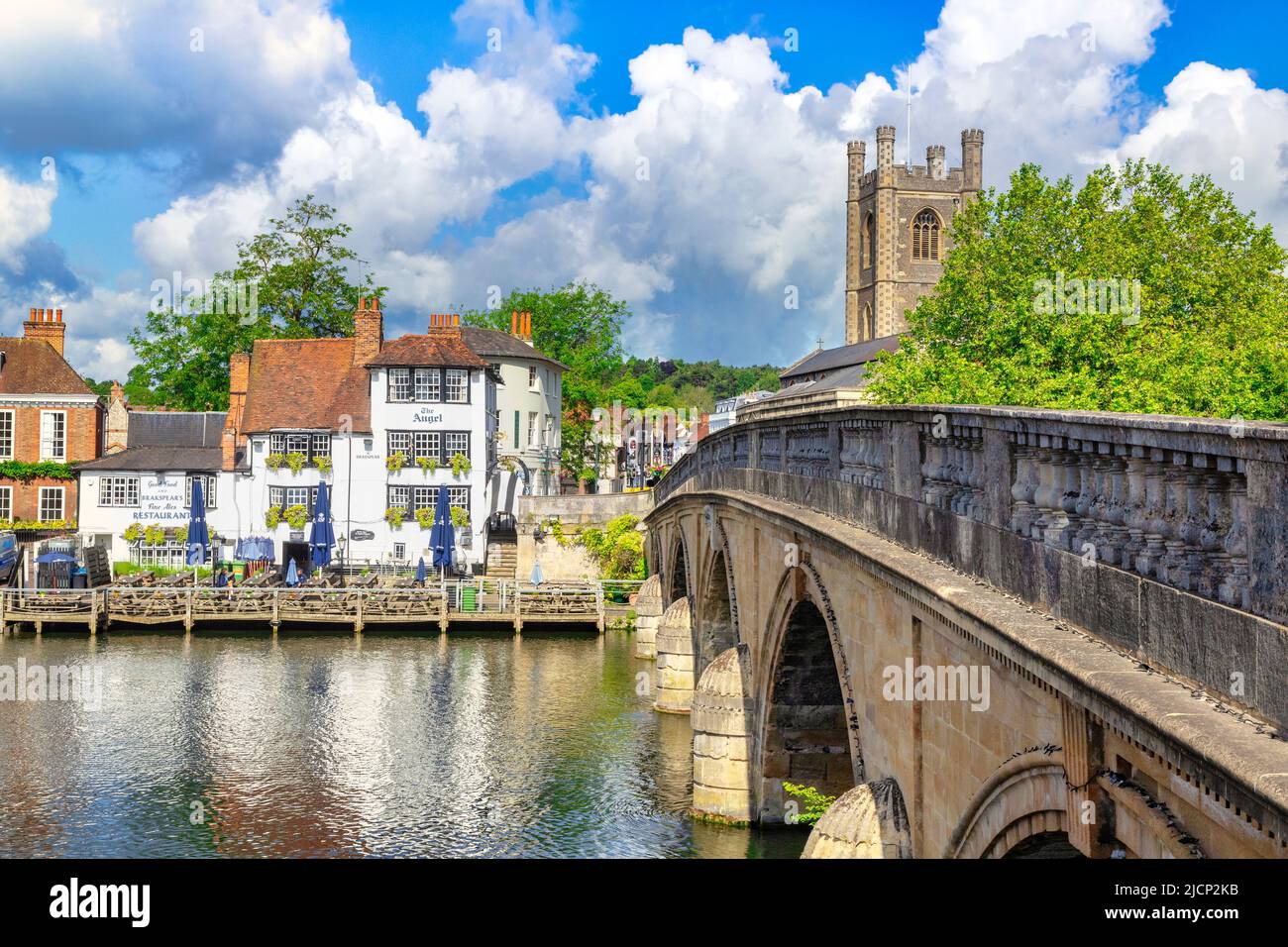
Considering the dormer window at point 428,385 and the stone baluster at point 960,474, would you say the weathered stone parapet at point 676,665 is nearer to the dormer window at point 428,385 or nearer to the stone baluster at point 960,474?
the stone baluster at point 960,474

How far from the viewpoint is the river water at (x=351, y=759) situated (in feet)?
70.6

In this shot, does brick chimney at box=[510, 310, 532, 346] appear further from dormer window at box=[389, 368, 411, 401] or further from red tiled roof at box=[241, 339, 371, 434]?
dormer window at box=[389, 368, 411, 401]

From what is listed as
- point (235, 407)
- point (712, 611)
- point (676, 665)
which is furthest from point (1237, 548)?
point (235, 407)

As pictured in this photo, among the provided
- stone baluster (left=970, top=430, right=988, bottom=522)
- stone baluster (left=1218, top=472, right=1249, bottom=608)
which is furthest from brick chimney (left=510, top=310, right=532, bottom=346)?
stone baluster (left=1218, top=472, right=1249, bottom=608)

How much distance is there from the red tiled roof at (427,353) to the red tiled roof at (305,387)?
2305 millimetres

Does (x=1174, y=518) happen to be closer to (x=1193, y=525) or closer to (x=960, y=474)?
(x=1193, y=525)

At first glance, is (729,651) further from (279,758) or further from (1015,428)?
(1015,428)

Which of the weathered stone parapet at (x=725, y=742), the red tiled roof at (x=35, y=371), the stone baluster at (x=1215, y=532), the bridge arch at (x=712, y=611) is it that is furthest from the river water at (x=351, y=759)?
the red tiled roof at (x=35, y=371)

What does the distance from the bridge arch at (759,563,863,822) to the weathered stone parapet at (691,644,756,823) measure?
0.77 metres

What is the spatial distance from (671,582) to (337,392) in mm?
24114

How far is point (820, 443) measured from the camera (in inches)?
587

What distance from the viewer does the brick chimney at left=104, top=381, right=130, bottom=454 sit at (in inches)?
2312

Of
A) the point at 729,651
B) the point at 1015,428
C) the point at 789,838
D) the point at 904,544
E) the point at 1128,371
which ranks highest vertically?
the point at 1128,371
